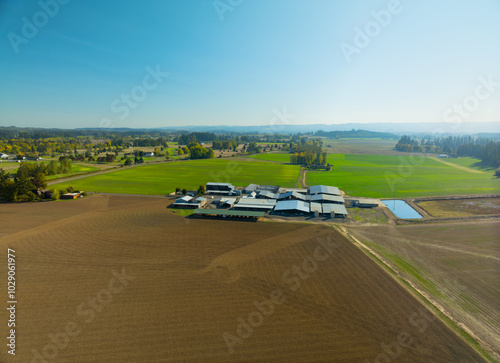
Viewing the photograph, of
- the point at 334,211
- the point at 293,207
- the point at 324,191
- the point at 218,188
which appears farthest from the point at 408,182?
the point at 218,188

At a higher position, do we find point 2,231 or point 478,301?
point 2,231

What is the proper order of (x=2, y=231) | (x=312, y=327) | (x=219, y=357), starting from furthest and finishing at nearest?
(x=2, y=231) → (x=312, y=327) → (x=219, y=357)

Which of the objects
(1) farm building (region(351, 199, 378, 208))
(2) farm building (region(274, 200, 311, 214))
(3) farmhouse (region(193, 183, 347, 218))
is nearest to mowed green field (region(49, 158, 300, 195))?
(3) farmhouse (region(193, 183, 347, 218))

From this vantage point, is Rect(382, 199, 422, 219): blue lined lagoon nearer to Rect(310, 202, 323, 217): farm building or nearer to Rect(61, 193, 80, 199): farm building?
Rect(310, 202, 323, 217): farm building

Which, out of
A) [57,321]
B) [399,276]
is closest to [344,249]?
[399,276]

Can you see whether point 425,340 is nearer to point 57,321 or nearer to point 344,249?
point 344,249

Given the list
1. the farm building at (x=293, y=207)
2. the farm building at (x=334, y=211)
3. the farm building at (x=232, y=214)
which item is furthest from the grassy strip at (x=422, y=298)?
the farm building at (x=232, y=214)

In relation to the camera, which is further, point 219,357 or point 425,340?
point 425,340

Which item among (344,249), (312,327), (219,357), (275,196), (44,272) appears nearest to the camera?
(219,357)
